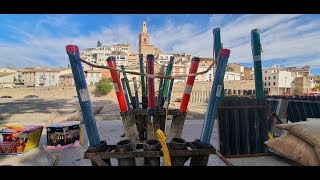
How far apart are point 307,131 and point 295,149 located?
1.11ft

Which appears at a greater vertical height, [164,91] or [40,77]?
[40,77]

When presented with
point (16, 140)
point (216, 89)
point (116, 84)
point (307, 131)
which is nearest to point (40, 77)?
point (16, 140)

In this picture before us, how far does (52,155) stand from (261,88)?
418 centimetres

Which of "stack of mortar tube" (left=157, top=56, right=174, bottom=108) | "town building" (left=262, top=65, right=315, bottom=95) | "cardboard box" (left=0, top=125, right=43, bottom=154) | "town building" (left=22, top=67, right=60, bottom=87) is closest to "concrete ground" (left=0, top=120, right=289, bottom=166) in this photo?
"cardboard box" (left=0, top=125, right=43, bottom=154)

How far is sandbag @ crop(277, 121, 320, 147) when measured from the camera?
2912mm

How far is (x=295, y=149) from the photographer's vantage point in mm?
3145

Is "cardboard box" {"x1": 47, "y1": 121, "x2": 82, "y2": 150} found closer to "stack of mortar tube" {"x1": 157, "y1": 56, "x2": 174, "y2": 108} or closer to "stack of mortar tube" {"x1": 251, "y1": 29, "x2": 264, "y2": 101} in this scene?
"stack of mortar tube" {"x1": 157, "y1": 56, "x2": 174, "y2": 108}

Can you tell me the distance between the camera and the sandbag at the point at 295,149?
294cm

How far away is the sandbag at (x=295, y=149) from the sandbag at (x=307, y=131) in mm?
94

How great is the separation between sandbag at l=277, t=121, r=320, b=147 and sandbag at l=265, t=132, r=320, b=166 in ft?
0.31

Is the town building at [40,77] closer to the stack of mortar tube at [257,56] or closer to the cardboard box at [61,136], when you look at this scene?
the cardboard box at [61,136]

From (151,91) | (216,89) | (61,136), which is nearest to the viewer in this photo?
(216,89)

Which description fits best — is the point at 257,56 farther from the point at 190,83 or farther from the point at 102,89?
the point at 102,89
